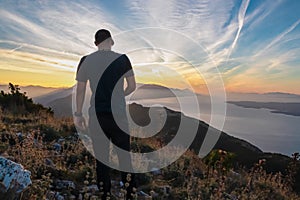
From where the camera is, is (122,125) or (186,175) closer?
(122,125)

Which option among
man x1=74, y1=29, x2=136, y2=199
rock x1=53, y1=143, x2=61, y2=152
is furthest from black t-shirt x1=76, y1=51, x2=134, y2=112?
rock x1=53, y1=143, x2=61, y2=152

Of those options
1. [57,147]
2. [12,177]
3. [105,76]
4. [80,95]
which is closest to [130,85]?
[105,76]

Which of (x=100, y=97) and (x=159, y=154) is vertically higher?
(x=100, y=97)

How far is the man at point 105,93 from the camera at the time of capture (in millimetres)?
4512

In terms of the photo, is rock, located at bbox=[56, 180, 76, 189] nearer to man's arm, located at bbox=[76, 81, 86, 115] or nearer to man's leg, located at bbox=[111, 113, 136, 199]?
man's leg, located at bbox=[111, 113, 136, 199]

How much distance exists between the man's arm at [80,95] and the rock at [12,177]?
1152 millimetres

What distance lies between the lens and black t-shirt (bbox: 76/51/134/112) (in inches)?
177

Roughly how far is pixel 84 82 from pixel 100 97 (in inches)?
12.9

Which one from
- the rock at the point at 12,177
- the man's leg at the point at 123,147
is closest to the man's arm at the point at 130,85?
the man's leg at the point at 123,147

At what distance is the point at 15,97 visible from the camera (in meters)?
16.1

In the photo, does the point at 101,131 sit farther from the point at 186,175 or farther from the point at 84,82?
the point at 186,175

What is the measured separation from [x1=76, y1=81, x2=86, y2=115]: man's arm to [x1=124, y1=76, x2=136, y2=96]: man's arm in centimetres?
58

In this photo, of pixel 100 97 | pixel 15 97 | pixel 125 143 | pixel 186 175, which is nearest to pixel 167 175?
pixel 186 175

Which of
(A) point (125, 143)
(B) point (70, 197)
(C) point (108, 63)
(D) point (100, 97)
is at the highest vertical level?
(C) point (108, 63)
